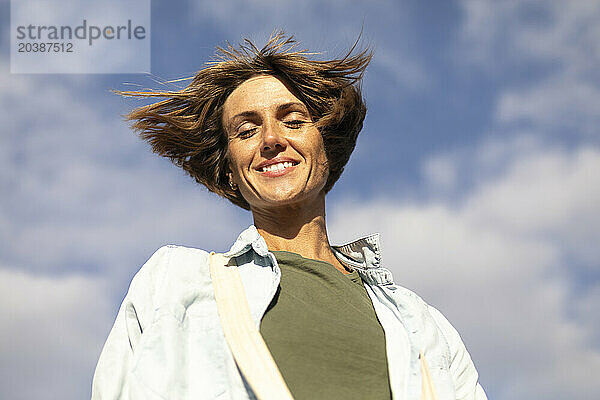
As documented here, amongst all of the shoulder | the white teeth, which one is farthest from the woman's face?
the shoulder

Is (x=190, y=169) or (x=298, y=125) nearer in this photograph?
(x=298, y=125)

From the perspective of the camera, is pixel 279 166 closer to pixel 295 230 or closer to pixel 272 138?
pixel 272 138

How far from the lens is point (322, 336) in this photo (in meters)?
2.94

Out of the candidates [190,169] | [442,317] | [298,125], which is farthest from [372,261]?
[190,169]

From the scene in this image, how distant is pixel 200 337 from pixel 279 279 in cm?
44

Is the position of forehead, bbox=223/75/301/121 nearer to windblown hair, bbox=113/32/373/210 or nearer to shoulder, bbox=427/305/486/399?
windblown hair, bbox=113/32/373/210

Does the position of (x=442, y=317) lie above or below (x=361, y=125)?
below

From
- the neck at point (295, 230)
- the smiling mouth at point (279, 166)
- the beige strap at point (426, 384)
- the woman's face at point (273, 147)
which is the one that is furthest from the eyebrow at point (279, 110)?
the beige strap at point (426, 384)

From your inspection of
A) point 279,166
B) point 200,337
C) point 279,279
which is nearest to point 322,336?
point 279,279

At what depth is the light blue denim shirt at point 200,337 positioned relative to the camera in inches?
106

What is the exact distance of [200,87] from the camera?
3967mm

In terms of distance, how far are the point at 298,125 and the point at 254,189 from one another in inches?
16.1

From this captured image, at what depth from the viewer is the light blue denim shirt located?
270 centimetres

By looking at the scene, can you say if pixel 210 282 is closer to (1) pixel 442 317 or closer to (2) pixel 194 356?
(2) pixel 194 356
